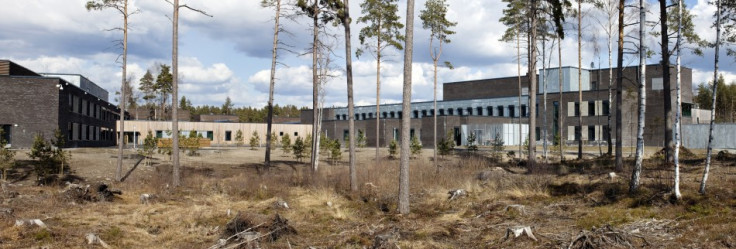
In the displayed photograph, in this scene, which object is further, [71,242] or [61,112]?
[61,112]

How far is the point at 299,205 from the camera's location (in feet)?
54.7

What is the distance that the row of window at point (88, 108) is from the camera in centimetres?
4415

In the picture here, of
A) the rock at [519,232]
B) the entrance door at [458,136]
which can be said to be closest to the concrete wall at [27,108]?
the entrance door at [458,136]

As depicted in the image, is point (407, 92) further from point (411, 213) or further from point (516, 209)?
point (516, 209)

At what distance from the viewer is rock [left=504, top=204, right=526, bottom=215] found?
13.7 meters

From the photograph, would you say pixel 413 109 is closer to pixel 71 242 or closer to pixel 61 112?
pixel 61 112

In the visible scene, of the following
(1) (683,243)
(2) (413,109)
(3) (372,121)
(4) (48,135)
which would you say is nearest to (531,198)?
(1) (683,243)

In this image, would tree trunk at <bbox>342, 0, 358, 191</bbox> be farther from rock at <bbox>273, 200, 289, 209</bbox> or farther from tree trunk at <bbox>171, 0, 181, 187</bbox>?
tree trunk at <bbox>171, 0, 181, 187</bbox>

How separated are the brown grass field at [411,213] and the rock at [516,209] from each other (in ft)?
0.17

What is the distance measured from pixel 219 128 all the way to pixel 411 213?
194ft

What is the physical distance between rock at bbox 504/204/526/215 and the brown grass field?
0.17 ft

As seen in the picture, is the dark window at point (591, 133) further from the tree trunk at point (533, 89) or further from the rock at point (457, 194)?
the rock at point (457, 194)

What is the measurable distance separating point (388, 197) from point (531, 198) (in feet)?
14.3

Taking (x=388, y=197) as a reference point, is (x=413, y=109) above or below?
above
